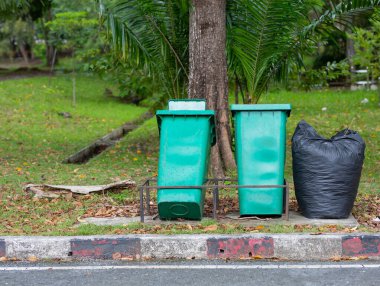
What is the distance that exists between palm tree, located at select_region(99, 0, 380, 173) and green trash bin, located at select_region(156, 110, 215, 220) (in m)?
2.65

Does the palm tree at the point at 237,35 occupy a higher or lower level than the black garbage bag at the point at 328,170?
higher

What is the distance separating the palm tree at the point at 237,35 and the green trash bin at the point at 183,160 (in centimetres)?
265

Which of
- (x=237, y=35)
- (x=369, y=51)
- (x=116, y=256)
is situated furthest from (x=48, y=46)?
(x=116, y=256)

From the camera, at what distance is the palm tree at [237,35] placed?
31.6 ft

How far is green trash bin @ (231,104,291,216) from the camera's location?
653 centimetres

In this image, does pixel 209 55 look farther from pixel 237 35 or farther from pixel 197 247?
pixel 197 247

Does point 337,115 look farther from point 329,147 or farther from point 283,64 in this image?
point 329,147

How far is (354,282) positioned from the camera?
5.06m

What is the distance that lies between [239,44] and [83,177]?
282 centimetres

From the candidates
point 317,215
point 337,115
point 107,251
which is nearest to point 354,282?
point 317,215

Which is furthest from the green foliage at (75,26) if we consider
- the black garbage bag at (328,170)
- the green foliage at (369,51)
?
the black garbage bag at (328,170)

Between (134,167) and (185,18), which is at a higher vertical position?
(185,18)

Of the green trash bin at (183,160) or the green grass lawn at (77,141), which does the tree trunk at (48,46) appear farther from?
the green trash bin at (183,160)

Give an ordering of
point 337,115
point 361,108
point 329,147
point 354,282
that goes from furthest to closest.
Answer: point 361,108, point 337,115, point 329,147, point 354,282
